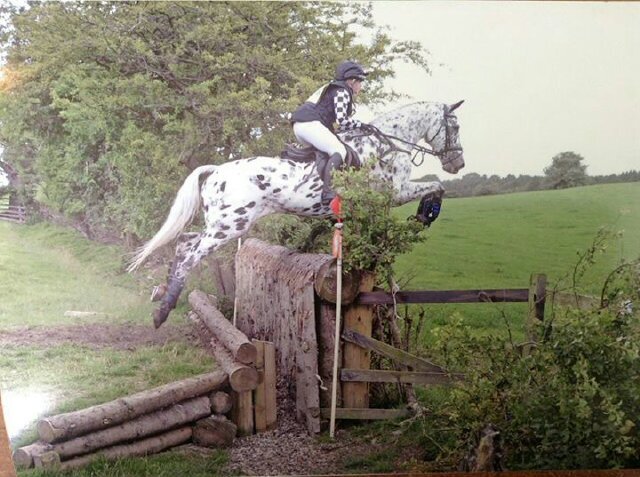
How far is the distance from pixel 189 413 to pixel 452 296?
0.98m

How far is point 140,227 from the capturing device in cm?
290

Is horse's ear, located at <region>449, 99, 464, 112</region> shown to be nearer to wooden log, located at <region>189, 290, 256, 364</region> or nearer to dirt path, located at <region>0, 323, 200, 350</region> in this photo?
wooden log, located at <region>189, 290, 256, 364</region>

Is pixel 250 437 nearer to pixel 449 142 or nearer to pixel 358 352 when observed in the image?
pixel 358 352

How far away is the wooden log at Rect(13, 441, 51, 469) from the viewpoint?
2.76 m

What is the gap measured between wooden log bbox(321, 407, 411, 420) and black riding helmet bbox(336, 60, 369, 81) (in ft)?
3.65

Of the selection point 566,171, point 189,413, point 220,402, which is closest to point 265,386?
point 220,402

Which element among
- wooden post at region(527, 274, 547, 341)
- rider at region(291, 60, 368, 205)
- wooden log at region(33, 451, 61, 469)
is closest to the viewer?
wooden log at region(33, 451, 61, 469)

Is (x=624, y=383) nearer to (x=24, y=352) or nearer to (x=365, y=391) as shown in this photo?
(x=365, y=391)

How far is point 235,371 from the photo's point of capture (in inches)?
113

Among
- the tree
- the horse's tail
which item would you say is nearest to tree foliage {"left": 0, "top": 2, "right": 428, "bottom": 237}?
the horse's tail

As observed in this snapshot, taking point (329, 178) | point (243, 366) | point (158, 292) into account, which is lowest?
point (243, 366)

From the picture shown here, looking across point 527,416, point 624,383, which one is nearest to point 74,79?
point 527,416

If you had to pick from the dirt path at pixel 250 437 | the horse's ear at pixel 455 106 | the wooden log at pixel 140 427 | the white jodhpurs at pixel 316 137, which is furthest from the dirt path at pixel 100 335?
the horse's ear at pixel 455 106

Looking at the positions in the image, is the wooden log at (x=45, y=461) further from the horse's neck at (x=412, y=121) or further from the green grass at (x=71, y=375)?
the horse's neck at (x=412, y=121)
